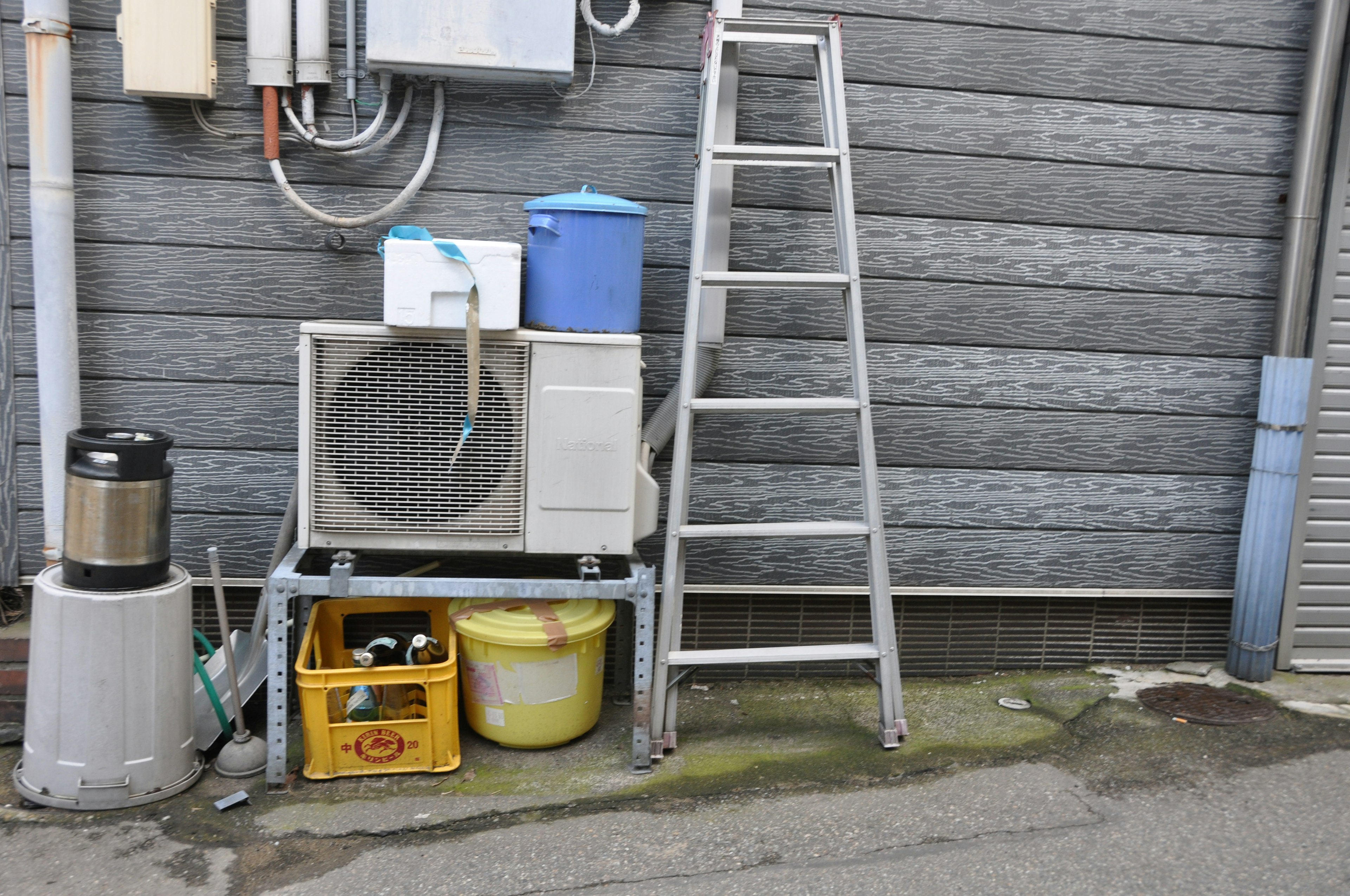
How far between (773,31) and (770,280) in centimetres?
76

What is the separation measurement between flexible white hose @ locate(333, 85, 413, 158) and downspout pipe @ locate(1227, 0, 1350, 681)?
291 centimetres

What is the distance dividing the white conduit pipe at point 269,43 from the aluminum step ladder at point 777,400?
122cm

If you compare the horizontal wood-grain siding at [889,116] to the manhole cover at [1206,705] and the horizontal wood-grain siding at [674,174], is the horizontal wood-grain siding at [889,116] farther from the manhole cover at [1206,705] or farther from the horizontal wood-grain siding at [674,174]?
the manhole cover at [1206,705]

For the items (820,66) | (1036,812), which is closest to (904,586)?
(1036,812)

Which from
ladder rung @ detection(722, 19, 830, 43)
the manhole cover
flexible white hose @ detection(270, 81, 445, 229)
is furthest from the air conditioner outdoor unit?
the manhole cover

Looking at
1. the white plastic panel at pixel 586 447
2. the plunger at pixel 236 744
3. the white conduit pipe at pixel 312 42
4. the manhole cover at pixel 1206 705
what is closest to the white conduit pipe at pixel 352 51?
the white conduit pipe at pixel 312 42

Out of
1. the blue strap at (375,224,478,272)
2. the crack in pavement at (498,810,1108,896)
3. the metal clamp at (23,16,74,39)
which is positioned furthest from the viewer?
the metal clamp at (23,16,74,39)

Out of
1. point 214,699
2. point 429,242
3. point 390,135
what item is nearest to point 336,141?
point 390,135

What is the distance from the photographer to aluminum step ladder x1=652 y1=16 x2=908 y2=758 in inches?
114

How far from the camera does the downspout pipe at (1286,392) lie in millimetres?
3375

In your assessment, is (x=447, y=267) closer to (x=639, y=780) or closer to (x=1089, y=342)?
(x=639, y=780)

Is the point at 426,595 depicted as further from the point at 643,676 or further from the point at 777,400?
the point at 777,400

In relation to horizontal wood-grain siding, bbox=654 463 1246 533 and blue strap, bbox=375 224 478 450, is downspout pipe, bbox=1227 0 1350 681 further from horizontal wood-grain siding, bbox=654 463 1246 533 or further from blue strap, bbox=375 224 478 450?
blue strap, bbox=375 224 478 450

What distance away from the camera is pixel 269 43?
9.71 feet
